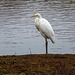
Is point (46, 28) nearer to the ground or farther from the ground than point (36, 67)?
nearer to the ground

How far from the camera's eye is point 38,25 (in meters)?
12.2

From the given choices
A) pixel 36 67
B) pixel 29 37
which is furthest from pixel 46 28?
pixel 36 67

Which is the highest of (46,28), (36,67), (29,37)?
(36,67)

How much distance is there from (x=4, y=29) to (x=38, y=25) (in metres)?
6.31

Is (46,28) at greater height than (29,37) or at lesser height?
greater

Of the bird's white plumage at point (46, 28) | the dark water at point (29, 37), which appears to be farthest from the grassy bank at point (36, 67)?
the bird's white plumage at point (46, 28)

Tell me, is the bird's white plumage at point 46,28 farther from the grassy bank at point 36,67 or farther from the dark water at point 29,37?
the grassy bank at point 36,67

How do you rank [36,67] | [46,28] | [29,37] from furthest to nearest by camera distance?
[29,37]
[46,28]
[36,67]

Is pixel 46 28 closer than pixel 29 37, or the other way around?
pixel 46 28

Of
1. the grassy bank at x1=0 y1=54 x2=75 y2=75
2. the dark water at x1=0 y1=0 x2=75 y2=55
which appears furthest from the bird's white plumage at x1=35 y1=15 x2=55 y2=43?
the grassy bank at x1=0 y1=54 x2=75 y2=75

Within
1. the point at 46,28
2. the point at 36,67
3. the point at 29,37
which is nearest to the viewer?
the point at 36,67

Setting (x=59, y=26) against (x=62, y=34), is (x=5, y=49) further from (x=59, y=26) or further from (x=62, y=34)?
(x=59, y=26)

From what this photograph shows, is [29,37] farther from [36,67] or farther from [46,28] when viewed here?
[36,67]

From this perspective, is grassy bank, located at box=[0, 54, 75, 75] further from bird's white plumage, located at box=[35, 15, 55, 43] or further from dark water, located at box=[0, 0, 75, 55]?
bird's white plumage, located at box=[35, 15, 55, 43]
